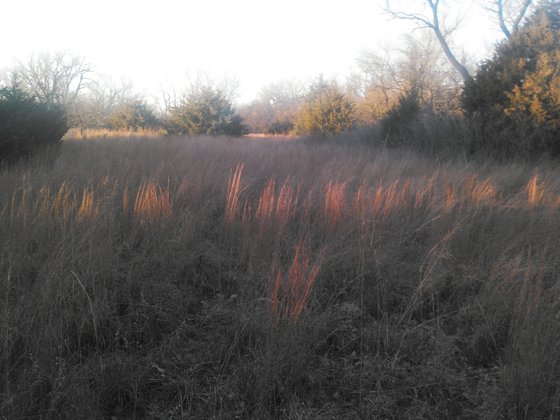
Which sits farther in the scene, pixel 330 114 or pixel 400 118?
pixel 330 114

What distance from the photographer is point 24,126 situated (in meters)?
7.06

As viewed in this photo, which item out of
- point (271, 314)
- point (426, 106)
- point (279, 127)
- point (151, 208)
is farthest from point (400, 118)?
point (279, 127)

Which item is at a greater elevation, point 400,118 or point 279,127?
point 279,127

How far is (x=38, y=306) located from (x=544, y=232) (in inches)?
180

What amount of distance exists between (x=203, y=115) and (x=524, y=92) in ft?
50.0

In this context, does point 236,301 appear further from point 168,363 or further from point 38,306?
point 38,306

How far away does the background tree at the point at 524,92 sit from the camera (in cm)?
856

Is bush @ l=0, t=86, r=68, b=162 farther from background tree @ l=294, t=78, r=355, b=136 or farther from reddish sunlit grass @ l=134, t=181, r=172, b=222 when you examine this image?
background tree @ l=294, t=78, r=355, b=136

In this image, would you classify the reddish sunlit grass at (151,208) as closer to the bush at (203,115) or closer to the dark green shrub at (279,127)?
the bush at (203,115)

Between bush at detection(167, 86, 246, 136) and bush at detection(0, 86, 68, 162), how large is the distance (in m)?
10.8

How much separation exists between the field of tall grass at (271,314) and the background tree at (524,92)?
589 cm

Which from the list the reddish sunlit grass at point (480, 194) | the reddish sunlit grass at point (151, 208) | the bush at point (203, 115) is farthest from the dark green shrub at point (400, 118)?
the reddish sunlit grass at point (151, 208)

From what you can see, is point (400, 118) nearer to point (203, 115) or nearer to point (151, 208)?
point (203, 115)

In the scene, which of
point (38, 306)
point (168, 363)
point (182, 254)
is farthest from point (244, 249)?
point (38, 306)
